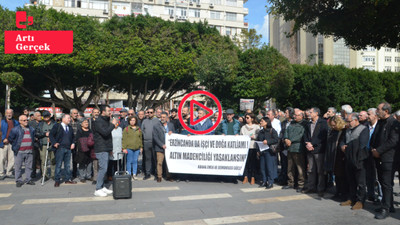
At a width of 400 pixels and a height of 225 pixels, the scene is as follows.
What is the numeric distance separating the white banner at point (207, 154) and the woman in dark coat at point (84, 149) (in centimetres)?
207

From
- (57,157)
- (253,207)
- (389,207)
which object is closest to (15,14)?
(57,157)

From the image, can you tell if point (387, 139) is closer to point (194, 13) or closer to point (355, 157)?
point (355, 157)

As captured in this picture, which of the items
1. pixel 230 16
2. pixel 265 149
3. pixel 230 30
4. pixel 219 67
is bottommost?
pixel 265 149

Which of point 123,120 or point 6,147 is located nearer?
point 6,147

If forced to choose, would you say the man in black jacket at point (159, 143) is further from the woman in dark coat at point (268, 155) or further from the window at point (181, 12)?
the window at point (181, 12)

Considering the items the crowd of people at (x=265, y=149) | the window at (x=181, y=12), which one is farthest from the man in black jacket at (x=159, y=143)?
the window at (x=181, y=12)

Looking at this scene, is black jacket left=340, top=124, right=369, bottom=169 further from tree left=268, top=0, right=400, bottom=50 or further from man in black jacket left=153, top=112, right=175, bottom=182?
man in black jacket left=153, top=112, right=175, bottom=182

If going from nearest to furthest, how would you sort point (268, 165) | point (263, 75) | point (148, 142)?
point (268, 165), point (148, 142), point (263, 75)

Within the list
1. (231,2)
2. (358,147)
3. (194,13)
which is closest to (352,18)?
(358,147)

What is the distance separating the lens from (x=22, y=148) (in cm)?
906

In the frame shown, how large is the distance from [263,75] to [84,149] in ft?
80.0

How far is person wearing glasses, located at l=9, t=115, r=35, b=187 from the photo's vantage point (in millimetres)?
9023

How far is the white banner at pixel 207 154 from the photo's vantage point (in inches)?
367

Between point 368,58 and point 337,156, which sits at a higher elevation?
point 368,58
